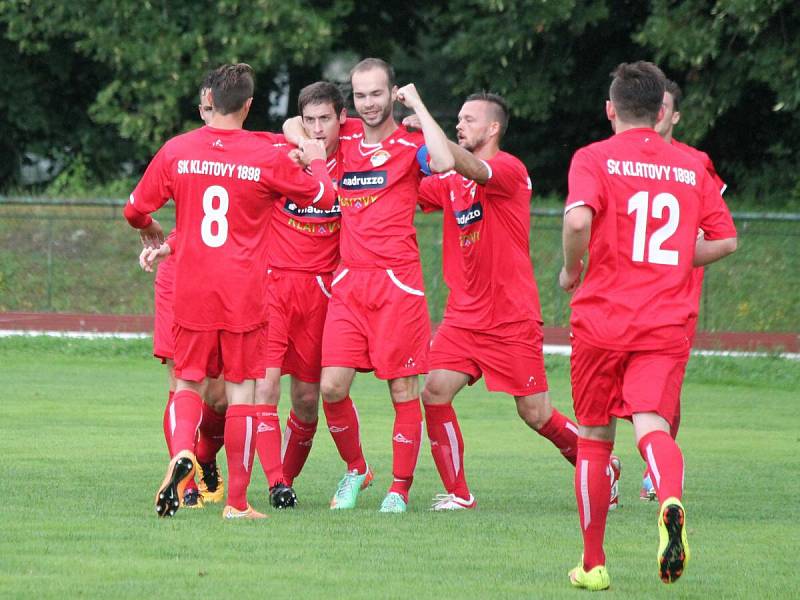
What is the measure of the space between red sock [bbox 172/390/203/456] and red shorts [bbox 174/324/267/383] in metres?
0.10

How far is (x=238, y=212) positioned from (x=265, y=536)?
1632 mm

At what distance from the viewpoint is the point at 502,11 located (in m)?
25.2

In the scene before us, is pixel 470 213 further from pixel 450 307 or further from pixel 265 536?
pixel 265 536

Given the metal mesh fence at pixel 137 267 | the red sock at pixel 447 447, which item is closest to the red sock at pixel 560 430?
the red sock at pixel 447 447

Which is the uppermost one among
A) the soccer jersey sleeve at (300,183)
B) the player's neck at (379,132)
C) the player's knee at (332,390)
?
the player's neck at (379,132)

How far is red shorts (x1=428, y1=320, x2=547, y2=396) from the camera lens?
27.3 ft

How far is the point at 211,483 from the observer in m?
8.52

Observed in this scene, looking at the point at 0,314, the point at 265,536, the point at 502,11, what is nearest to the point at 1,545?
the point at 265,536

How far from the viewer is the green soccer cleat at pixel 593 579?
5.78 m

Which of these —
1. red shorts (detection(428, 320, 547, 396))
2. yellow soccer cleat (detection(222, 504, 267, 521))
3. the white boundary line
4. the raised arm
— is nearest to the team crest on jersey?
the raised arm

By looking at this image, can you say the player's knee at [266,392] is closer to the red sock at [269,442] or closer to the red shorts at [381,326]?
the red sock at [269,442]

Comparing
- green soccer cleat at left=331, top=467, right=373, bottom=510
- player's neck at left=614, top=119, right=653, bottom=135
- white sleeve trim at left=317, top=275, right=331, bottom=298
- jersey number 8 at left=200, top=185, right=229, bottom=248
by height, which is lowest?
green soccer cleat at left=331, top=467, right=373, bottom=510

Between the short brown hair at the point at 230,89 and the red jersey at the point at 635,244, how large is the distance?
2.05 m

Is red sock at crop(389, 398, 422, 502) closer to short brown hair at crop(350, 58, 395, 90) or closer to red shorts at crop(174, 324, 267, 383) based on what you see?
red shorts at crop(174, 324, 267, 383)
